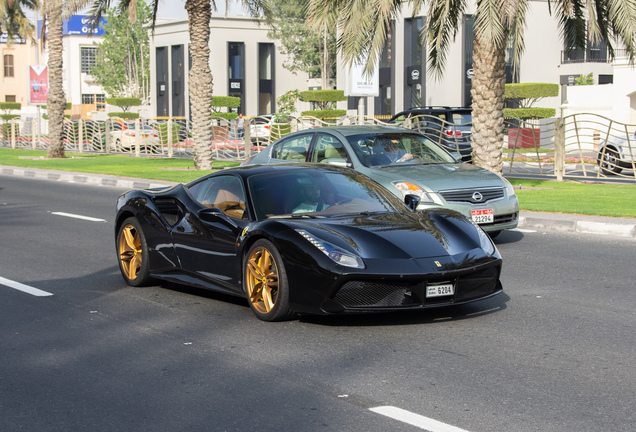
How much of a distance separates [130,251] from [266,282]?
2.38 m

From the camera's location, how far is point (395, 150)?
12.5m

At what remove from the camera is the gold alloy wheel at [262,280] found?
6.92m

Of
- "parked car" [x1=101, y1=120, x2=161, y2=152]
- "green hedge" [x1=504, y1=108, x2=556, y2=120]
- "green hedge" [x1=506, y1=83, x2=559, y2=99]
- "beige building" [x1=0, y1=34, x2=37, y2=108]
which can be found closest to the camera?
"parked car" [x1=101, y1=120, x2=161, y2=152]

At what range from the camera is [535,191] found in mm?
18219

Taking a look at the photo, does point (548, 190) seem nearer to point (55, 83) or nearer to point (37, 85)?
point (55, 83)

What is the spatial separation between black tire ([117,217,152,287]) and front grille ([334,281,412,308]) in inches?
108

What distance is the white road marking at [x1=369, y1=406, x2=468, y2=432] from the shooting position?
4477 mm

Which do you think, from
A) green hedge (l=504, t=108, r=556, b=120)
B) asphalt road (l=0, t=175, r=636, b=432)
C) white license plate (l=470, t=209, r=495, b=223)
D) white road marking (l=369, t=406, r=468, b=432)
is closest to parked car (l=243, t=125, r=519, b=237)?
white license plate (l=470, t=209, r=495, b=223)

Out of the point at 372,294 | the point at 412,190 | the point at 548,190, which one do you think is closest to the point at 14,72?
the point at 548,190

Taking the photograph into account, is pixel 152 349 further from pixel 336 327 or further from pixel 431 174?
pixel 431 174

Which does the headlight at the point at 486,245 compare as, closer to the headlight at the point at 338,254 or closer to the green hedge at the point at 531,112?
the headlight at the point at 338,254

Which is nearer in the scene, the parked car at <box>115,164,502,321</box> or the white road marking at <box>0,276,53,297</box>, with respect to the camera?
the parked car at <box>115,164,502,321</box>

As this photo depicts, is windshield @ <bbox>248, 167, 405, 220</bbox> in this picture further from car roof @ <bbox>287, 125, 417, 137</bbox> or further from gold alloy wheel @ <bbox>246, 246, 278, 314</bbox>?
car roof @ <bbox>287, 125, 417, 137</bbox>

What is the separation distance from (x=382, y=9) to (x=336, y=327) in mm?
11427
